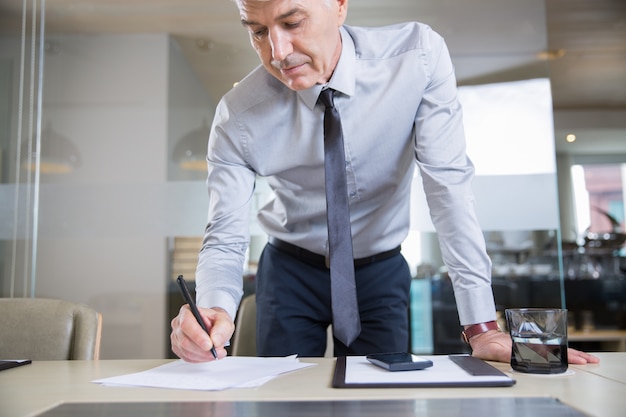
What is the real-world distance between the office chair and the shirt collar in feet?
2.46

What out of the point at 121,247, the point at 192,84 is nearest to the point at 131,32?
the point at 192,84

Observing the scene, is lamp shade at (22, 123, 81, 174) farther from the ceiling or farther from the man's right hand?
the man's right hand

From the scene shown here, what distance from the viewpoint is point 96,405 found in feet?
2.46

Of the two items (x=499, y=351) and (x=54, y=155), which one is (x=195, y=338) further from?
(x=54, y=155)

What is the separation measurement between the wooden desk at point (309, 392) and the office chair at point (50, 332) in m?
0.49

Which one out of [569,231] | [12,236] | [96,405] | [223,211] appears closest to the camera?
[96,405]

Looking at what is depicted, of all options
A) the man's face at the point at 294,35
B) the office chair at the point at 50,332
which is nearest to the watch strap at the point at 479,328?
→ the man's face at the point at 294,35

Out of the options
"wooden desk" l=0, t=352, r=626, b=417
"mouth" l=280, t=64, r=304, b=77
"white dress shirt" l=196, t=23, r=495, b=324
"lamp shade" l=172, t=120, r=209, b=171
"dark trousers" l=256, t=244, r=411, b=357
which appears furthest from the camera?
"lamp shade" l=172, t=120, r=209, b=171

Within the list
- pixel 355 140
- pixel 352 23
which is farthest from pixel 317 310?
pixel 352 23

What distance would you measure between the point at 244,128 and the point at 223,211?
0.70ft

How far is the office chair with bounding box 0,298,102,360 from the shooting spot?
1.49 meters

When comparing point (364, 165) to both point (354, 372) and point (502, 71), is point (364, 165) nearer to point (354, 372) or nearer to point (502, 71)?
point (354, 372)

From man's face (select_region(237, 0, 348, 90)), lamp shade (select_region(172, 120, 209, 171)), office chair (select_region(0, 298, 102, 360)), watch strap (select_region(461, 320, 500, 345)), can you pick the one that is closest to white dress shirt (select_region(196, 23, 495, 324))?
man's face (select_region(237, 0, 348, 90))

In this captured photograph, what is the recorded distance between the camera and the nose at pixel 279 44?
1.26m
